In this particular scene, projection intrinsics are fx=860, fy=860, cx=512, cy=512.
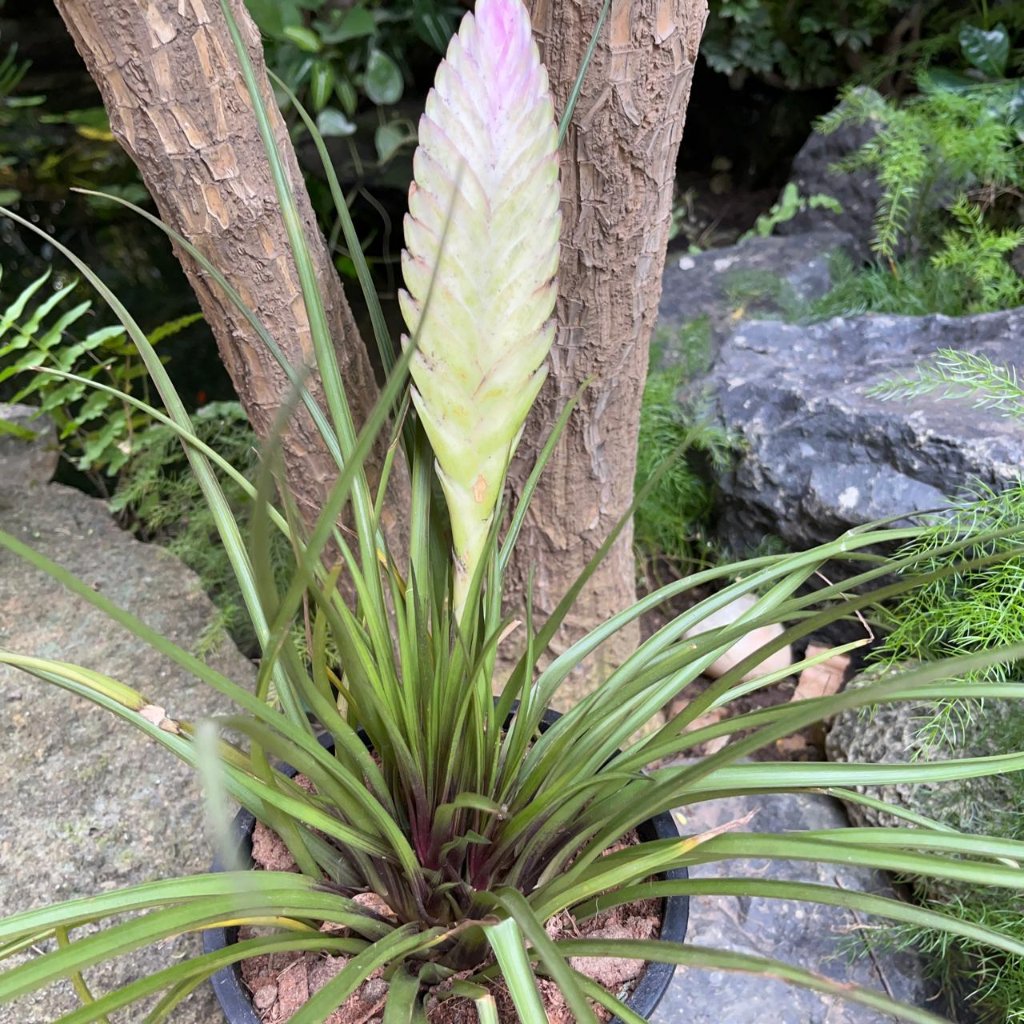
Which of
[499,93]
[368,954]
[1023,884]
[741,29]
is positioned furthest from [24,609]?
[741,29]

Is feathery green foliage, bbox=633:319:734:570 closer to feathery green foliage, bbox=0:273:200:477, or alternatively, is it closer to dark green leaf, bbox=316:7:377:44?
feathery green foliage, bbox=0:273:200:477

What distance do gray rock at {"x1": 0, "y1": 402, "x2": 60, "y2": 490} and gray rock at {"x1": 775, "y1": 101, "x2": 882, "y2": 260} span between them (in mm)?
1488

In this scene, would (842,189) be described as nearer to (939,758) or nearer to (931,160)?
(931,160)

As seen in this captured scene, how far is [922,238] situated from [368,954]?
1.64 metres

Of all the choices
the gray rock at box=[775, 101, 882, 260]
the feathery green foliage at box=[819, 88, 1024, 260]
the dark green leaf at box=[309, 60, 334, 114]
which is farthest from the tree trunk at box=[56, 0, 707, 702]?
the dark green leaf at box=[309, 60, 334, 114]

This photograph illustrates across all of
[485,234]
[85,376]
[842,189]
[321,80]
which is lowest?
[842,189]

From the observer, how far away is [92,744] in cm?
98

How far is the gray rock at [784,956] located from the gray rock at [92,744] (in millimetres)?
469

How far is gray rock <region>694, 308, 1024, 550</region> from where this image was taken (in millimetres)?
1021

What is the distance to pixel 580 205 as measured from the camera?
69cm

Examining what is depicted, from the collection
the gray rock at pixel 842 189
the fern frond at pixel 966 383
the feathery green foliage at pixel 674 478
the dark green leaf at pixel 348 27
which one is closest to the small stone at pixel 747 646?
the feathery green foliage at pixel 674 478

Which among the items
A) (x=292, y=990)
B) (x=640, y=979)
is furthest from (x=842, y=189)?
(x=292, y=990)

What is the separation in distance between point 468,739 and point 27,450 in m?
1.08

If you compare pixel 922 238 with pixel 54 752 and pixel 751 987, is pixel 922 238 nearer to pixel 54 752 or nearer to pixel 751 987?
pixel 751 987
